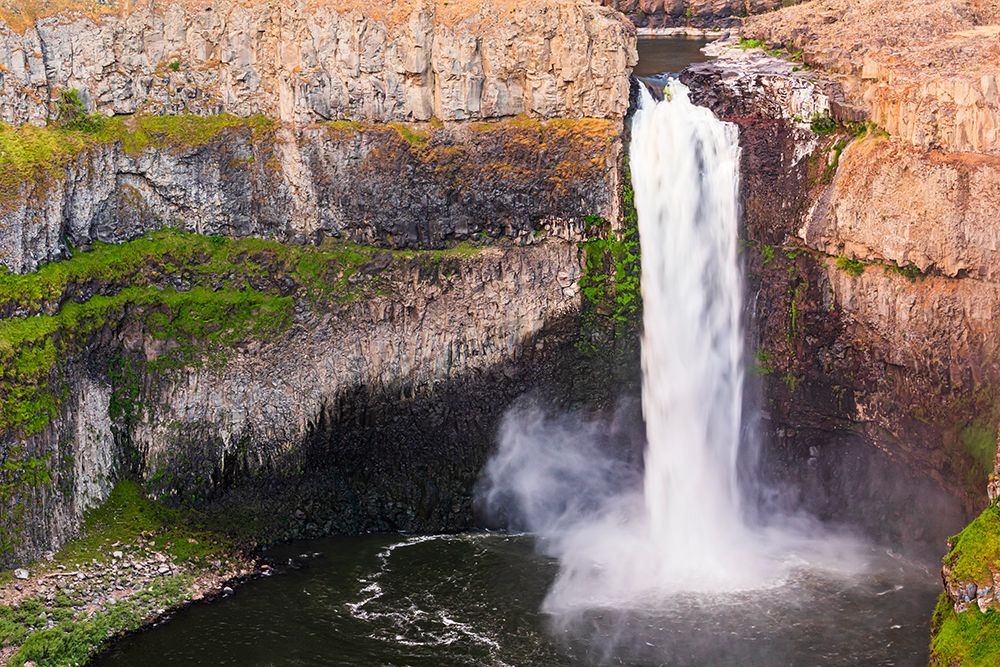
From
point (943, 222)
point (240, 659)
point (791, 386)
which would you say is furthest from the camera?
point (791, 386)

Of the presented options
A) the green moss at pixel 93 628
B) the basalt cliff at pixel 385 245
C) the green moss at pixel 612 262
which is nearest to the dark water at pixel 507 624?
the green moss at pixel 93 628

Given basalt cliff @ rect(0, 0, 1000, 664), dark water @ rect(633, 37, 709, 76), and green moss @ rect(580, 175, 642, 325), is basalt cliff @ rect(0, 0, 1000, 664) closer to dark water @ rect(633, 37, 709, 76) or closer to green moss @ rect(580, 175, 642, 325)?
green moss @ rect(580, 175, 642, 325)

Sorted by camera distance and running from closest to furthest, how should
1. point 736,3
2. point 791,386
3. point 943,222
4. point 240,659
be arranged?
point 240,659
point 943,222
point 791,386
point 736,3

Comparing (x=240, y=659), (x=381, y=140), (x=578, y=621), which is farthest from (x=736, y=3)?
(x=240, y=659)

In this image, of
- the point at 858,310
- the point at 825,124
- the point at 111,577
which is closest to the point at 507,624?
the point at 111,577

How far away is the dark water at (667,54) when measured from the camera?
42906 millimetres

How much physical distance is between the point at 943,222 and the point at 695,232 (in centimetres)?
662

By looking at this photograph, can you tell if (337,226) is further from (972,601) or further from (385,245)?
(972,601)

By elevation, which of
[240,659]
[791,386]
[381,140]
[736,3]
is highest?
[736,3]

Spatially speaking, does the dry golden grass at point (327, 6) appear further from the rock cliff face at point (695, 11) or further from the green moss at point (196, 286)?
the rock cliff face at point (695, 11)

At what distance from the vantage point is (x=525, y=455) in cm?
3919

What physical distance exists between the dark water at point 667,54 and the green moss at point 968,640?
1945cm

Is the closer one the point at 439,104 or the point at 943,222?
the point at 943,222

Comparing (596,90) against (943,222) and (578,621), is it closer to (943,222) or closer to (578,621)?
(943,222)
